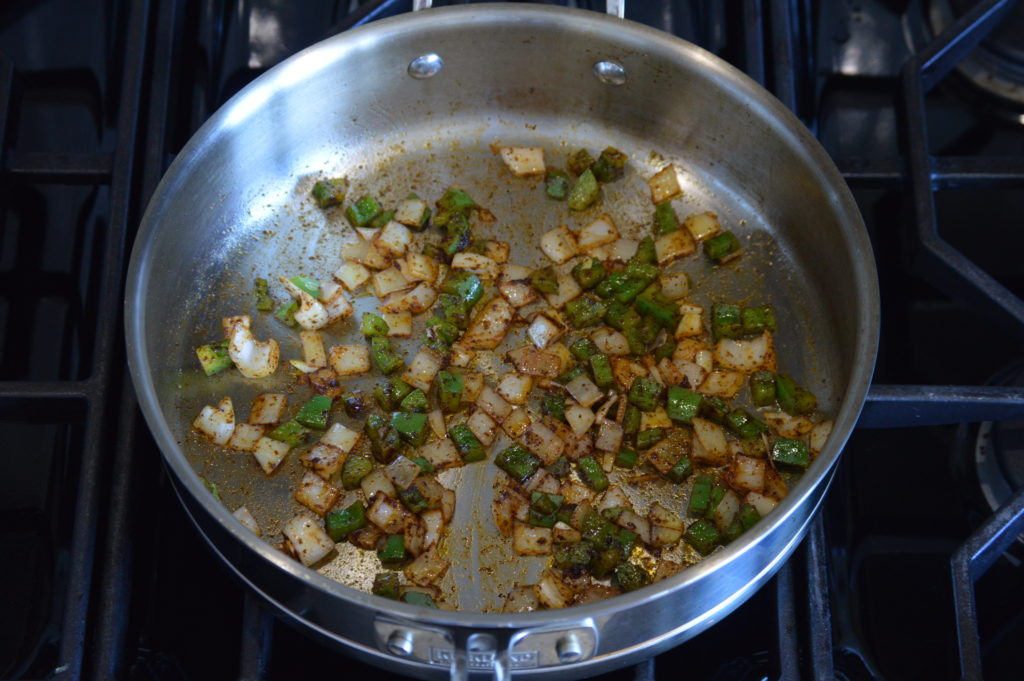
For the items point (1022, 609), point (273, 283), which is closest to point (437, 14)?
point (273, 283)

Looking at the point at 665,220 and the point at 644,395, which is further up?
the point at 665,220

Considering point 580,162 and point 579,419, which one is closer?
point 579,419

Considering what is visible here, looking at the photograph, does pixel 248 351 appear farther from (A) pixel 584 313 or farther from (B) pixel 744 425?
(B) pixel 744 425

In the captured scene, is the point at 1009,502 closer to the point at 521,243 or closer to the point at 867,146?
the point at 867,146

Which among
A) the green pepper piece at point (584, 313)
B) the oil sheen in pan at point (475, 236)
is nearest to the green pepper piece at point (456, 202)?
the oil sheen in pan at point (475, 236)

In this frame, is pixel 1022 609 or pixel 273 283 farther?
pixel 273 283

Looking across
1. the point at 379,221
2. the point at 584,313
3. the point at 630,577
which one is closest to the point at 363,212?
the point at 379,221
